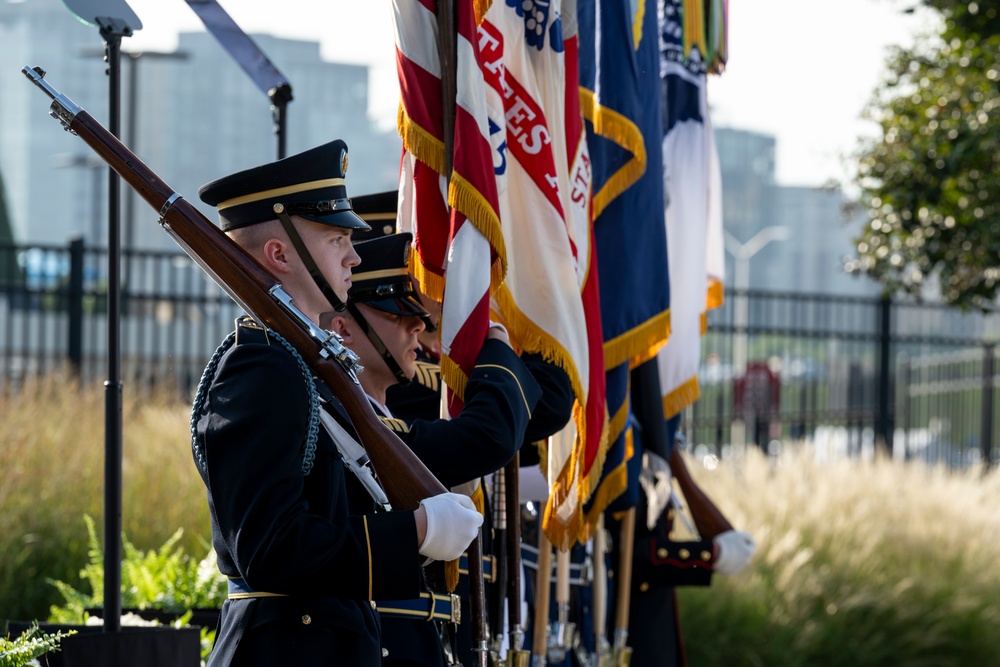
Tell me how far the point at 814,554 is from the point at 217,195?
6.17m

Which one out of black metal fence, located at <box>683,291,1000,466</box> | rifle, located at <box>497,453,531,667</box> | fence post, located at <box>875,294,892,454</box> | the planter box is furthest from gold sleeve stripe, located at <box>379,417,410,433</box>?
fence post, located at <box>875,294,892,454</box>

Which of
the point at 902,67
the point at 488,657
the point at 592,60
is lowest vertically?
the point at 488,657

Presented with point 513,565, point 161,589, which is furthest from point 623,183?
point 161,589

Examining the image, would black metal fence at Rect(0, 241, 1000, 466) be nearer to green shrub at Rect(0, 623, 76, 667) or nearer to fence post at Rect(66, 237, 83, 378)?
fence post at Rect(66, 237, 83, 378)

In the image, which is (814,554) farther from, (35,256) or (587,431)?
(35,256)

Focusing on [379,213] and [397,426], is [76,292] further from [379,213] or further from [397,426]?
[397,426]

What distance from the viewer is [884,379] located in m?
15.6

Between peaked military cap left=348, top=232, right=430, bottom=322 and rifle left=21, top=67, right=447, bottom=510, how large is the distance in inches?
31.2

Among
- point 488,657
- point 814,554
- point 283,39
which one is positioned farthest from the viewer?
point 283,39

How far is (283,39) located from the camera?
47.1m

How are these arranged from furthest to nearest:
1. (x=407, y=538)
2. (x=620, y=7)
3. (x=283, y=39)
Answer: (x=283, y=39) → (x=620, y=7) → (x=407, y=538)

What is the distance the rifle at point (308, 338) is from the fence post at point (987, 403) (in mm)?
13983

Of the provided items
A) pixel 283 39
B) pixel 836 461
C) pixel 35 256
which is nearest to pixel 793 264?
pixel 283 39

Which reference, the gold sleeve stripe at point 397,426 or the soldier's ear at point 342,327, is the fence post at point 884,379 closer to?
the soldier's ear at point 342,327
